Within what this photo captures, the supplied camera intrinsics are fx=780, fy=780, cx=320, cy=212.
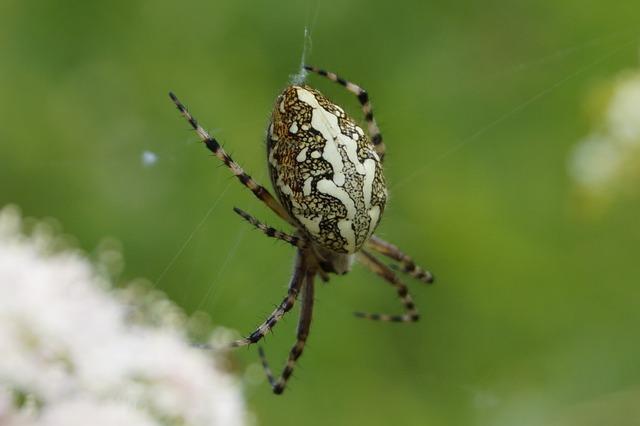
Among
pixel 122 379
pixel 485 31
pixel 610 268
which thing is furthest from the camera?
pixel 485 31

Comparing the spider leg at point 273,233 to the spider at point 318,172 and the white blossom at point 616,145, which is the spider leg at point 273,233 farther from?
the white blossom at point 616,145

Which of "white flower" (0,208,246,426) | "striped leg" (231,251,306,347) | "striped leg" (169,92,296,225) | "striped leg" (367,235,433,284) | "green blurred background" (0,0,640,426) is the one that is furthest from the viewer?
"green blurred background" (0,0,640,426)

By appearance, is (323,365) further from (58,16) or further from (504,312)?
(58,16)

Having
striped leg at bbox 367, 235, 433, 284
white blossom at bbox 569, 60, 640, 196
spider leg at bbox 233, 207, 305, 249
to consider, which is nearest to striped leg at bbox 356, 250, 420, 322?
striped leg at bbox 367, 235, 433, 284

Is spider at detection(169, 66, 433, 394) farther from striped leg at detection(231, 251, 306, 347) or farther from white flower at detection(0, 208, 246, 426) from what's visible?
white flower at detection(0, 208, 246, 426)

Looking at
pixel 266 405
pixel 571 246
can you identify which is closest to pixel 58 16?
pixel 266 405

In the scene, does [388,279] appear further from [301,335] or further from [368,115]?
[368,115]

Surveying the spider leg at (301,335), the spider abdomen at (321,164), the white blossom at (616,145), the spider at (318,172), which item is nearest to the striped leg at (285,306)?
the spider leg at (301,335)
